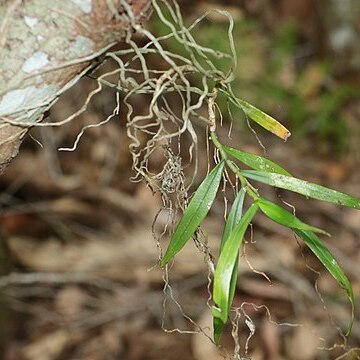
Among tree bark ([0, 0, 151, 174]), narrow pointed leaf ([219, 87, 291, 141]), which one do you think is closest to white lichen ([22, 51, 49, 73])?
tree bark ([0, 0, 151, 174])

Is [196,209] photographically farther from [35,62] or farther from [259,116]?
[35,62]

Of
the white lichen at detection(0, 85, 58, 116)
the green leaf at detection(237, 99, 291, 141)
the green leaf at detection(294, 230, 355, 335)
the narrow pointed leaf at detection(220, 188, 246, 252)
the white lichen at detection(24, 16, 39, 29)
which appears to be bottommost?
the green leaf at detection(294, 230, 355, 335)

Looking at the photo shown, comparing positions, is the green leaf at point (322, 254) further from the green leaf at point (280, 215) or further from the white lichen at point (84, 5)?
the white lichen at point (84, 5)

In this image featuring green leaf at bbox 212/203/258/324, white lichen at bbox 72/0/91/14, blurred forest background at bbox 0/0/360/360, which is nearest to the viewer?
white lichen at bbox 72/0/91/14

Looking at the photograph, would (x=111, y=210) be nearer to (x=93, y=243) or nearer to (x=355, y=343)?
(x=93, y=243)

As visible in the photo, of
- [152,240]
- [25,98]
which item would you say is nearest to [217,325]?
[25,98]

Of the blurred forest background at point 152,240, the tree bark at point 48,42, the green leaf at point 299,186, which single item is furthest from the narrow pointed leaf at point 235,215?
the blurred forest background at point 152,240

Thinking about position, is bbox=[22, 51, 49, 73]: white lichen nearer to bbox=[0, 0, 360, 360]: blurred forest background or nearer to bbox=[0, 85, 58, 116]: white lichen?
bbox=[0, 85, 58, 116]: white lichen

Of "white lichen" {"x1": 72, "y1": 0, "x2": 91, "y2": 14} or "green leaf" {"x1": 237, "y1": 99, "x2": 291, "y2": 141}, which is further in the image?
"green leaf" {"x1": 237, "y1": 99, "x2": 291, "y2": 141}
